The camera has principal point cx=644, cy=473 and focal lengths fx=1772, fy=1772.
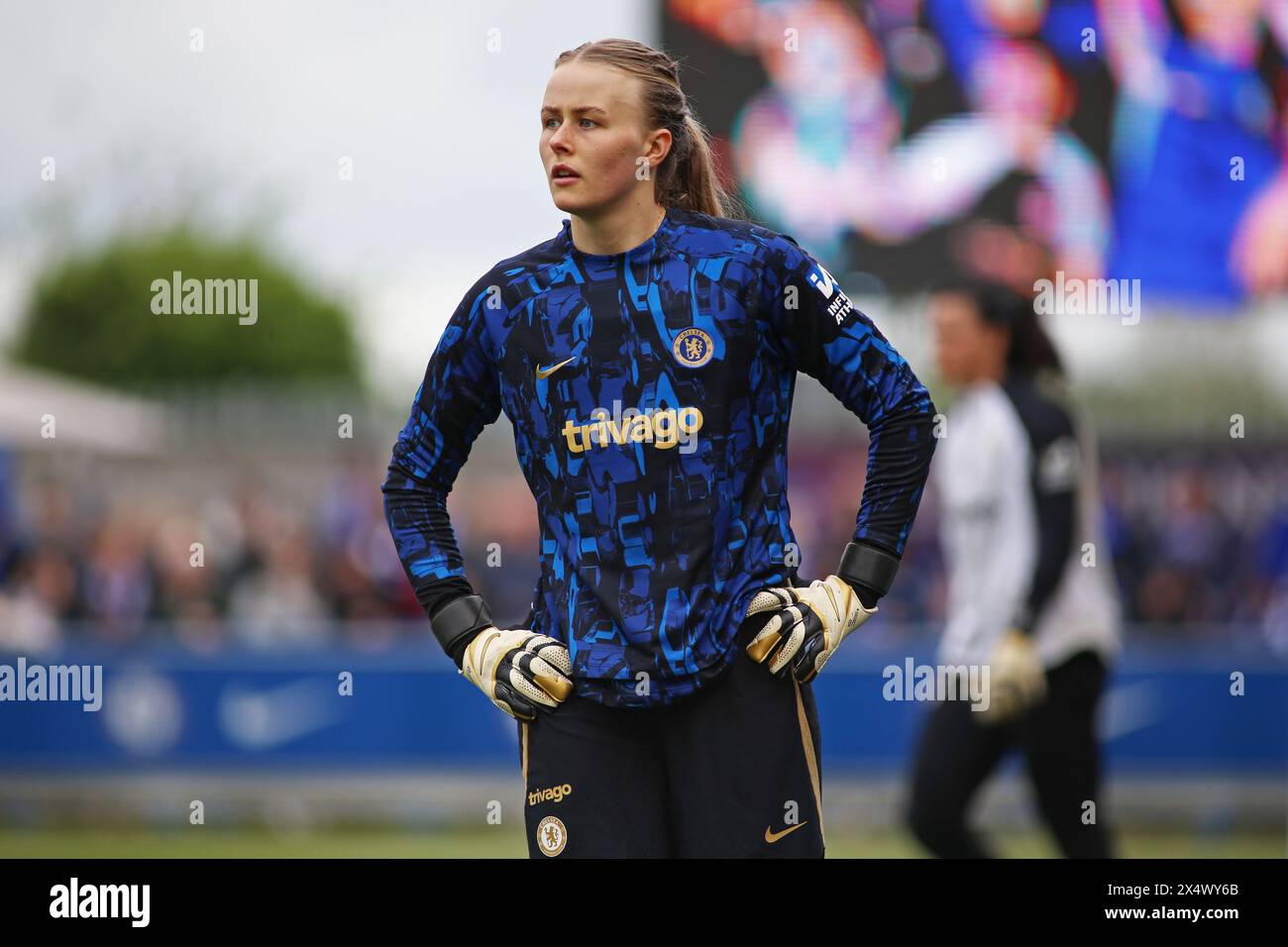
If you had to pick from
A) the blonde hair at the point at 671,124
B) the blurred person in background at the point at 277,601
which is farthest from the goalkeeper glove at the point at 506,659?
the blurred person in background at the point at 277,601

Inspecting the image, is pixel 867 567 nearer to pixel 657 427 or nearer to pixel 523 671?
pixel 657 427

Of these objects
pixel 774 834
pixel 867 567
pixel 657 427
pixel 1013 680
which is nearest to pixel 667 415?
pixel 657 427

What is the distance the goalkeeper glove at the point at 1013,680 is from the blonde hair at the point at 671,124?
2408mm

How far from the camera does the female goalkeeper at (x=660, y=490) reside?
12.2ft

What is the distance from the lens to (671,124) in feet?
13.0

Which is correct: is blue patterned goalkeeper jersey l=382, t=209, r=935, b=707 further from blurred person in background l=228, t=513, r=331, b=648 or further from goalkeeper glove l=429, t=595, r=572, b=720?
blurred person in background l=228, t=513, r=331, b=648

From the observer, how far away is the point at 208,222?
5334cm

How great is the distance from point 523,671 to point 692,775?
42 cm

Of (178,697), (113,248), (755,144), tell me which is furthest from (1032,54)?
(113,248)

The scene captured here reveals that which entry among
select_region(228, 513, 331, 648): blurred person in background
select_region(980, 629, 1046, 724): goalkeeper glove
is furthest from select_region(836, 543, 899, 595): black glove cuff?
select_region(228, 513, 331, 648): blurred person in background

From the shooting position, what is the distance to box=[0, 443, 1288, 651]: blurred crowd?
12.8 m

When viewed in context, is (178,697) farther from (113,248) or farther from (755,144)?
(113,248)
